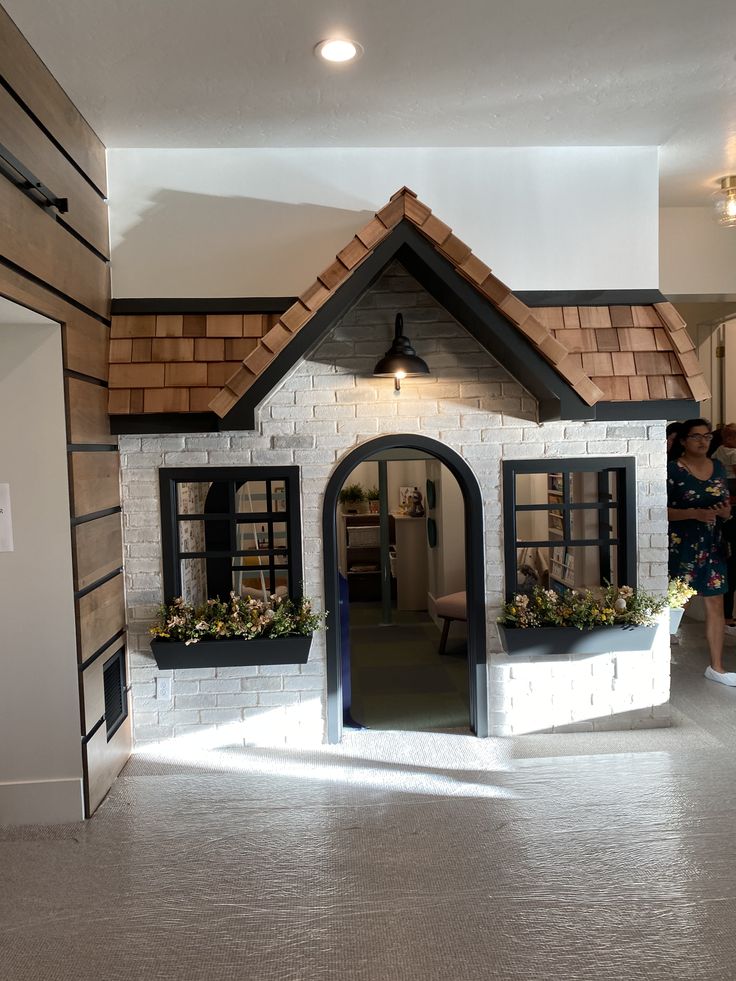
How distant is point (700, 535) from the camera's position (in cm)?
545

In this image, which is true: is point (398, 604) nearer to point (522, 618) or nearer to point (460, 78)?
point (522, 618)

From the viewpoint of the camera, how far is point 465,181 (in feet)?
14.2

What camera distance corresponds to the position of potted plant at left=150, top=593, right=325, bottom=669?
13.1 ft

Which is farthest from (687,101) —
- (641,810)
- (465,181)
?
(641,810)

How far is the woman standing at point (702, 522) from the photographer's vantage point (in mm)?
5371

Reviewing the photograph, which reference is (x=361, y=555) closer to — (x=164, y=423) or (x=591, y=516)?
(x=591, y=516)

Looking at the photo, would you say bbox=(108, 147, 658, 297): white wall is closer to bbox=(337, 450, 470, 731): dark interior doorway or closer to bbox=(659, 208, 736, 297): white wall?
bbox=(659, 208, 736, 297): white wall

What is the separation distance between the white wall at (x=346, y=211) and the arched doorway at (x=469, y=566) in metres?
1.12

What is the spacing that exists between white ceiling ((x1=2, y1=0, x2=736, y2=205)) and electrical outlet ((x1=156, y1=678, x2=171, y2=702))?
3211mm

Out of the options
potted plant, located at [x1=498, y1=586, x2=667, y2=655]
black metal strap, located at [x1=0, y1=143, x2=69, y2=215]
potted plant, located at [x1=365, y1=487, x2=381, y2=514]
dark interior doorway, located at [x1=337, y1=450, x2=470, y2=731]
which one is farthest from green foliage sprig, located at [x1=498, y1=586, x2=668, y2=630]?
potted plant, located at [x1=365, y1=487, x2=381, y2=514]

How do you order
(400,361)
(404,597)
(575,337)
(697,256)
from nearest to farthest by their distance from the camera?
(400,361) → (575,337) → (697,256) → (404,597)

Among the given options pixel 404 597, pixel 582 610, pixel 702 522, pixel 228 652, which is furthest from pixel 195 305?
pixel 404 597

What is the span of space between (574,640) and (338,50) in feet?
10.9

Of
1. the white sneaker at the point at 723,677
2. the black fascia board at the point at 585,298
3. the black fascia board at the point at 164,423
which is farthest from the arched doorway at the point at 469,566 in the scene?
the white sneaker at the point at 723,677
